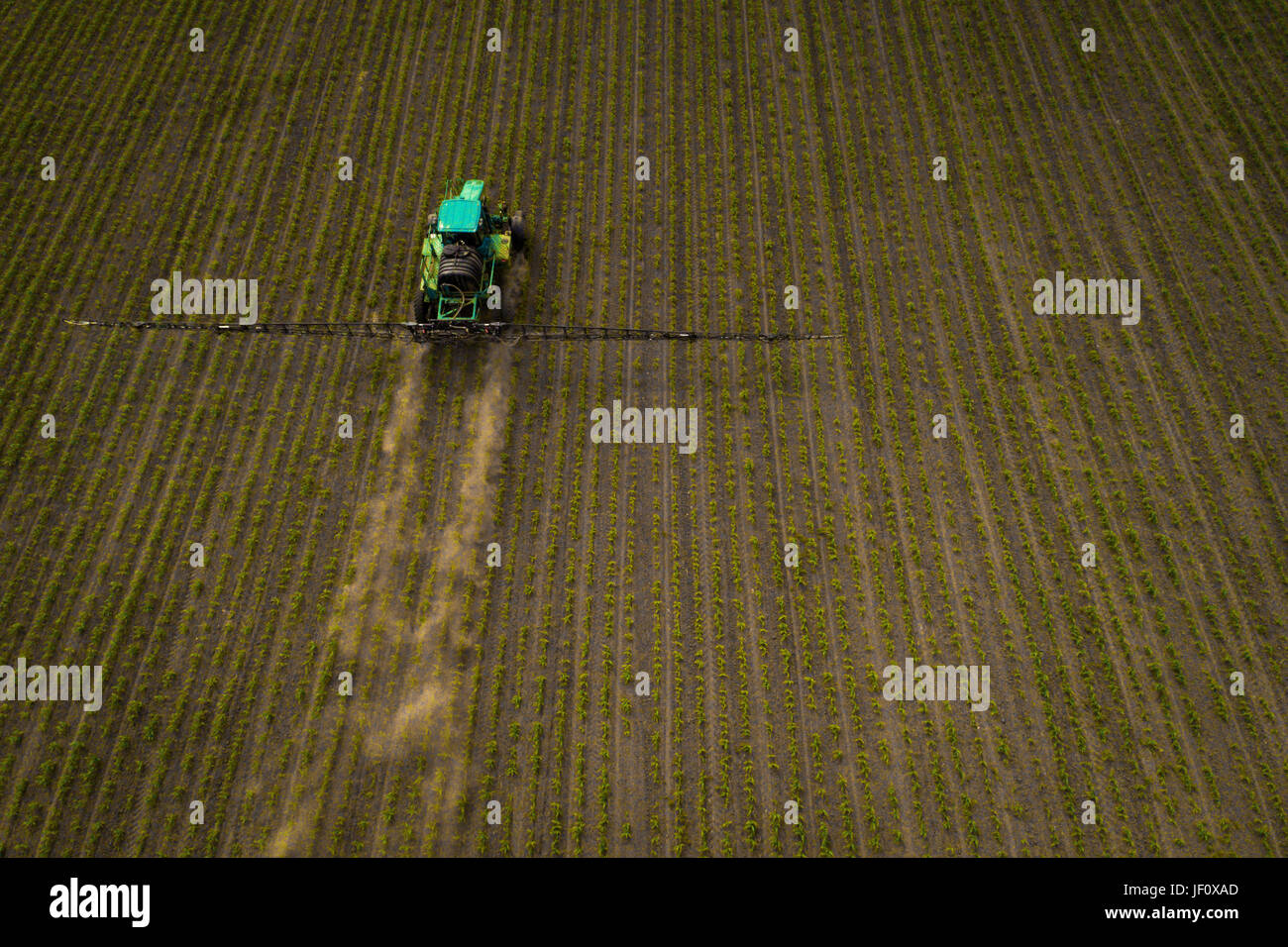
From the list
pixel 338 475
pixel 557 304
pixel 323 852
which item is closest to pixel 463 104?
pixel 557 304

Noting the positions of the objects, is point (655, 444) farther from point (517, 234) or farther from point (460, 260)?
point (517, 234)

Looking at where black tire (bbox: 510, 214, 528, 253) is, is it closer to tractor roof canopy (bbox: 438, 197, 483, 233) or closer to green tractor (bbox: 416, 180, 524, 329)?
green tractor (bbox: 416, 180, 524, 329)

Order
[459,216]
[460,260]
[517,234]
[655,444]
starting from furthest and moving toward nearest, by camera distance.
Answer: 1. [517,234]
2. [655,444]
3. [459,216]
4. [460,260]

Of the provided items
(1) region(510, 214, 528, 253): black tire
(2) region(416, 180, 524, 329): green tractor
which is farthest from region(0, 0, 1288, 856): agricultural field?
(2) region(416, 180, 524, 329): green tractor

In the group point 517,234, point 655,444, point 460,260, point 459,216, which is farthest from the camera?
point 517,234

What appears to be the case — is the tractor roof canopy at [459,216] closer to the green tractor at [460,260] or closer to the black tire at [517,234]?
the green tractor at [460,260]

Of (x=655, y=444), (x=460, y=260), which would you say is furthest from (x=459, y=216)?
(x=655, y=444)

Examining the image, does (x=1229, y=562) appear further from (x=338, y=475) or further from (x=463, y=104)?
(x=463, y=104)
